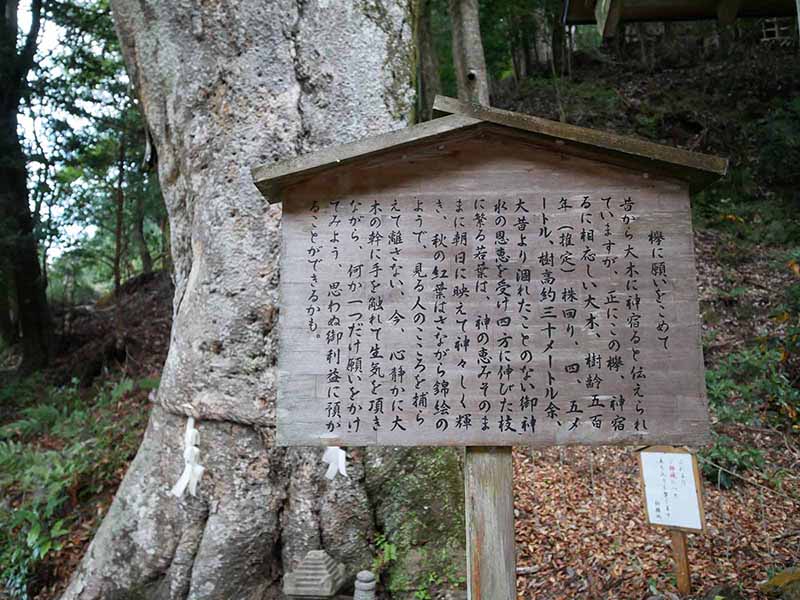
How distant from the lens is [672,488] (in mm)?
3678

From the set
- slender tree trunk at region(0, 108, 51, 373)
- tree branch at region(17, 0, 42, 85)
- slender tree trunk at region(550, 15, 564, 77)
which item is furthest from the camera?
slender tree trunk at region(550, 15, 564, 77)

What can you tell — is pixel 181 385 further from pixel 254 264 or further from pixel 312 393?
pixel 312 393

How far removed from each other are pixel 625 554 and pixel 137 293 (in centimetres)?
1058

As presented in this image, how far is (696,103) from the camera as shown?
13.5 metres

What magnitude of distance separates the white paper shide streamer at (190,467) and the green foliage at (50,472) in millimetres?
1653

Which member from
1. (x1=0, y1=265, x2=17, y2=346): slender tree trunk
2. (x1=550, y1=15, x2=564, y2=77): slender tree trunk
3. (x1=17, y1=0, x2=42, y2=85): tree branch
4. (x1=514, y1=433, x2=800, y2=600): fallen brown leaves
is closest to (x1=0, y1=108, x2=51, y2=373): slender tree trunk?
(x1=17, y1=0, x2=42, y2=85): tree branch

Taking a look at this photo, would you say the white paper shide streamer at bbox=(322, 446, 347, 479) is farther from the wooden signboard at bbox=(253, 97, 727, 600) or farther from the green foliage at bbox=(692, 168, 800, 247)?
the green foliage at bbox=(692, 168, 800, 247)

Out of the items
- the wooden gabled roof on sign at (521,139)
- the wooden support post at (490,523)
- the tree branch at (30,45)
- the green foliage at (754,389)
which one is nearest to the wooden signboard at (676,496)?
the wooden support post at (490,523)

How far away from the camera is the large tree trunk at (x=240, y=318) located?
10.6 feet

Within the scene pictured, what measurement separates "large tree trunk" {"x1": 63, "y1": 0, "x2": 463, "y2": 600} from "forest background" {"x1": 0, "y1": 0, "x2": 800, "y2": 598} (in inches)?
23.0

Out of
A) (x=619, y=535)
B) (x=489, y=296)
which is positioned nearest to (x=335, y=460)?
(x=489, y=296)

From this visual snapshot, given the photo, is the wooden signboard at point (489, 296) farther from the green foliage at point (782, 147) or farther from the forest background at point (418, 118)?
the green foliage at point (782, 147)

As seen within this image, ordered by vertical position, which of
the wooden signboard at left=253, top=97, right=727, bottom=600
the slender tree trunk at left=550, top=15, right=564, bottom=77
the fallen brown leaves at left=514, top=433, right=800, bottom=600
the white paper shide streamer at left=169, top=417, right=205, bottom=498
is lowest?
the fallen brown leaves at left=514, top=433, right=800, bottom=600

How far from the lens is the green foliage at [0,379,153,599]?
4.09 metres
